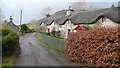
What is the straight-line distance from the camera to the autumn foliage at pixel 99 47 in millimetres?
4811

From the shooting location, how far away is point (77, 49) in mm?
6965

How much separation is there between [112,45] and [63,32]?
20236 mm

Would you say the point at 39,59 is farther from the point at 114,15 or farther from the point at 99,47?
the point at 114,15

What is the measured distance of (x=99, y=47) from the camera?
17.5 ft

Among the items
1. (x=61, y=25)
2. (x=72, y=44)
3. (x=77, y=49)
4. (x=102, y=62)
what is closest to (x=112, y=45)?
(x=102, y=62)

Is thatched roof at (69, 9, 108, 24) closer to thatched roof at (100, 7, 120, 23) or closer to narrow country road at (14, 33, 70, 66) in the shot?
thatched roof at (100, 7, 120, 23)

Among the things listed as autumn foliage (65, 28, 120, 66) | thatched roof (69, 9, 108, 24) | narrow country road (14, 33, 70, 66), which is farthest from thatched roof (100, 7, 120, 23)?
narrow country road (14, 33, 70, 66)

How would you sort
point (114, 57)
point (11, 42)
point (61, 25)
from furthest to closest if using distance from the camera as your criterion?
point (61, 25) < point (11, 42) < point (114, 57)

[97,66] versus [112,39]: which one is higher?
[112,39]

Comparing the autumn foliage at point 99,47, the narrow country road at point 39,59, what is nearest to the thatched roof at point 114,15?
the autumn foliage at point 99,47

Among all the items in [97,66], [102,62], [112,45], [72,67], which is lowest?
[72,67]

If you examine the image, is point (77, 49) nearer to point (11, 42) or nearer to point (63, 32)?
point (11, 42)

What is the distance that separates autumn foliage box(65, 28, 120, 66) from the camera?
4.81 m

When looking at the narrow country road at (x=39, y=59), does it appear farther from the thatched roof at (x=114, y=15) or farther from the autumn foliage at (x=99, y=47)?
the thatched roof at (x=114, y=15)
